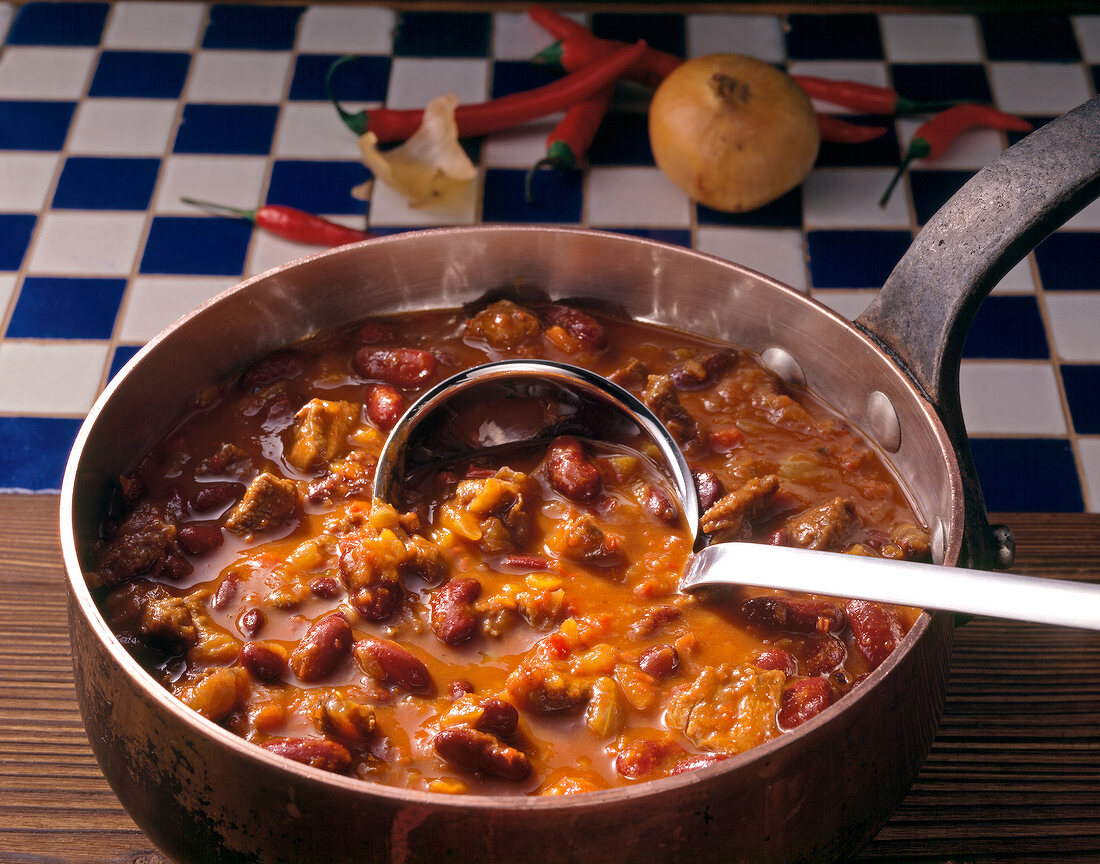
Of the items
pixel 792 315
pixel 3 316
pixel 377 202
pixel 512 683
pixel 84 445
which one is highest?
pixel 792 315

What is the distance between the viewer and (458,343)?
2.22 m

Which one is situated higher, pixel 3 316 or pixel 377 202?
pixel 377 202

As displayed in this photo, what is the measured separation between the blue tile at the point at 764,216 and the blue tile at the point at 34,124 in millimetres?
1972

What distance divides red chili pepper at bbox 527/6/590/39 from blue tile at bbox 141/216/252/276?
116 centimetres

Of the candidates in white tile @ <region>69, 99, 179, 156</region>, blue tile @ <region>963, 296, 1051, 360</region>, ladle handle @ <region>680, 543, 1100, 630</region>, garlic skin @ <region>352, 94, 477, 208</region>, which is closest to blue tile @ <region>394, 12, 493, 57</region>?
garlic skin @ <region>352, 94, 477, 208</region>

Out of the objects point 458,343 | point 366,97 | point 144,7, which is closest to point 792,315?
point 458,343

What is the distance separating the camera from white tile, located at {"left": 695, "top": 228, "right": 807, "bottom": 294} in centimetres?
309

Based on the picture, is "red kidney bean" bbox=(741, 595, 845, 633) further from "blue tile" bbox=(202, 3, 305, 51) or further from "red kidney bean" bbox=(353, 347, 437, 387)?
"blue tile" bbox=(202, 3, 305, 51)

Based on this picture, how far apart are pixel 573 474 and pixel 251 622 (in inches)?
22.8

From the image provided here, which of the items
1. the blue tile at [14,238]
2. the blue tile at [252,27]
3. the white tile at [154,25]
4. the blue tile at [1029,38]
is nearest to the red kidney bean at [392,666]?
the blue tile at [14,238]

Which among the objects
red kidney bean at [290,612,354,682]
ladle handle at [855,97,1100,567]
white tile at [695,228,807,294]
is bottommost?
white tile at [695,228,807,294]

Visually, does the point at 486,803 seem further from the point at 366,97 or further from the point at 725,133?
the point at 366,97

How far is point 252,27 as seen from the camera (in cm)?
369

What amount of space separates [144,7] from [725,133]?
6.90ft
